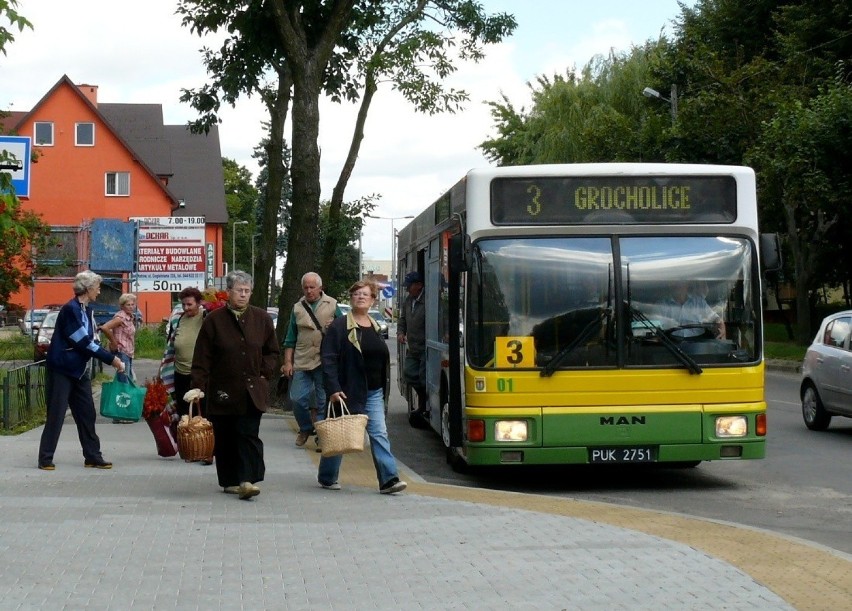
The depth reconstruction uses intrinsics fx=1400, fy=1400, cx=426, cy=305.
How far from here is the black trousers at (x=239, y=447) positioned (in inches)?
417

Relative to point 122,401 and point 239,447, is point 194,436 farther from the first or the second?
point 122,401

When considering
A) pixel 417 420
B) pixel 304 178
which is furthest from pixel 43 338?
pixel 417 420

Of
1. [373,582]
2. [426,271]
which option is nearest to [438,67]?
[426,271]

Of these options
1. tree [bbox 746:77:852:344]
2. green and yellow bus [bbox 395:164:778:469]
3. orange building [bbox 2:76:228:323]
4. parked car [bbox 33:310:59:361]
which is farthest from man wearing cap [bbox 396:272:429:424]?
orange building [bbox 2:76:228:323]

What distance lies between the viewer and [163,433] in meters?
13.6

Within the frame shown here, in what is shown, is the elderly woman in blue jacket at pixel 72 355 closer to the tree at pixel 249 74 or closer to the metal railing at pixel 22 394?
the metal railing at pixel 22 394

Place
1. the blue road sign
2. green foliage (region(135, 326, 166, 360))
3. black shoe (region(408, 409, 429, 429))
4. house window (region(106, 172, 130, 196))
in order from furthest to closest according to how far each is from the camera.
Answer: house window (region(106, 172, 130, 196)) → green foliage (region(135, 326, 166, 360)) → black shoe (region(408, 409, 429, 429)) → the blue road sign

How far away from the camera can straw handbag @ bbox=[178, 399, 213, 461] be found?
460 inches

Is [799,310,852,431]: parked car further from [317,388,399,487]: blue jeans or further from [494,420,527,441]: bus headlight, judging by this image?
[317,388,399,487]: blue jeans

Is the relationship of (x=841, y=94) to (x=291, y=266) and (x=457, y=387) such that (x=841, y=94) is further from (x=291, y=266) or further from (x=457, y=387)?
(x=457, y=387)

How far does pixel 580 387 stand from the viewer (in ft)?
39.3

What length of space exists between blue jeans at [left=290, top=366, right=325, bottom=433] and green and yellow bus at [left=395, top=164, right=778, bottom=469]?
222cm

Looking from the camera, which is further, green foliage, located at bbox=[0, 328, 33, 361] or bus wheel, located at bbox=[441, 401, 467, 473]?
green foliage, located at bbox=[0, 328, 33, 361]

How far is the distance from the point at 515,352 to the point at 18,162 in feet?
14.3
